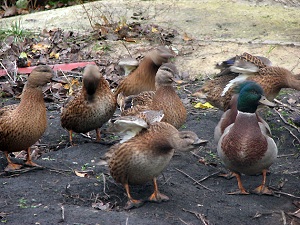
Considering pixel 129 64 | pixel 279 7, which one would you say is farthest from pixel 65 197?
pixel 279 7

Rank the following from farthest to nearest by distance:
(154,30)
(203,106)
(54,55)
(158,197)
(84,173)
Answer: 1. (154,30)
2. (54,55)
3. (203,106)
4. (84,173)
5. (158,197)

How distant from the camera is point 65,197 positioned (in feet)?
16.0

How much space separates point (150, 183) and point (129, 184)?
0.45m

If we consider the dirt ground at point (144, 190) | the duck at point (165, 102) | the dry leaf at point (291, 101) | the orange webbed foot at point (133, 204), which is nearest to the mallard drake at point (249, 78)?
the dirt ground at point (144, 190)

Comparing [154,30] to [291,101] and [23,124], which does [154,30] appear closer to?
[291,101]

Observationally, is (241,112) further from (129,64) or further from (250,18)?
(250,18)

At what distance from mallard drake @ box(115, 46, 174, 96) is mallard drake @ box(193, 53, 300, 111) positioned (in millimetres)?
759

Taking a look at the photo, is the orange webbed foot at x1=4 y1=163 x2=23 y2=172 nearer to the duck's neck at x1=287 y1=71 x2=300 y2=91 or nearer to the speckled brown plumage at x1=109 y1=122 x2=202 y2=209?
the speckled brown plumage at x1=109 y1=122 x2=202 y2=209

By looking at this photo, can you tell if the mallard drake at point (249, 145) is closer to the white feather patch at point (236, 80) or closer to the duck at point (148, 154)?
the duck at point (148, 154)

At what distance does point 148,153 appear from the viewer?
4.70 m

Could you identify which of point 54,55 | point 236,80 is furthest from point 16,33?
point 236,80

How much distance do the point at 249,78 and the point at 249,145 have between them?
1.95 metres

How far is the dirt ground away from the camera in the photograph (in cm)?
452

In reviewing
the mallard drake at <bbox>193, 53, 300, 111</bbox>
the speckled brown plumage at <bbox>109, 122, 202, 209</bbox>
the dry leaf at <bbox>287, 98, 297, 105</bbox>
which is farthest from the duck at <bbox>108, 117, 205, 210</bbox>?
the dry leaf at <bbox>287, 98, 297, 105</bbox>
